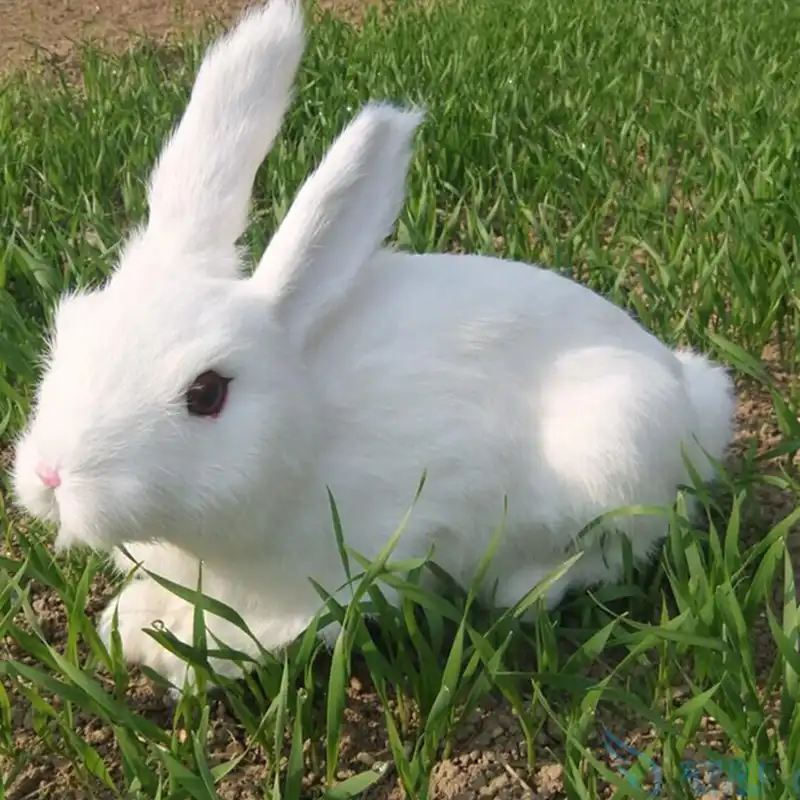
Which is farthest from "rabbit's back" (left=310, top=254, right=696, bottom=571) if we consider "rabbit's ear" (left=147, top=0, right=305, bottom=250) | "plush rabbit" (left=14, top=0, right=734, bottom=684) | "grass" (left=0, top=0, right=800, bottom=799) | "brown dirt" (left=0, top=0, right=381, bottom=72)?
"brown dirt" (left=0, top=0, right=381, bottom=72)

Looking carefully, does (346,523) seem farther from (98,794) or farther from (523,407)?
(98,794)

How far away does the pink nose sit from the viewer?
1.34 metres

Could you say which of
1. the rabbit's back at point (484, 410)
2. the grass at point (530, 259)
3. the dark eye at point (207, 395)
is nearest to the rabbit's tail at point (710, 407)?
the grass at point (530, 259)

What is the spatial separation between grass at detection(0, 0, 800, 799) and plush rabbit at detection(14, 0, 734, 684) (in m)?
0.11

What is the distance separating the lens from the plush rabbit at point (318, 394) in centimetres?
140

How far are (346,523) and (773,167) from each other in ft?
6.04

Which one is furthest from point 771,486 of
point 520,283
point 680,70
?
point 680,70

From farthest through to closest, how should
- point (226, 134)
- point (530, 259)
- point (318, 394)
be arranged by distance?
point (530, 259)
point (226, 134)
point (318, 394)

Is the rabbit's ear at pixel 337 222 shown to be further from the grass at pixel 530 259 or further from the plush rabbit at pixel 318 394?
the grass at pixel 530 259

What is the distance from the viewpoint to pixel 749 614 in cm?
157

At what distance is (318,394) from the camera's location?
1545 mm

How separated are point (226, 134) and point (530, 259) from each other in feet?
3.75

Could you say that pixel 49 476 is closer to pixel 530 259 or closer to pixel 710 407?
pixel 710 407

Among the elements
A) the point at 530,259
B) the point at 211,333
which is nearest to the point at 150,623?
the point at 211,333
